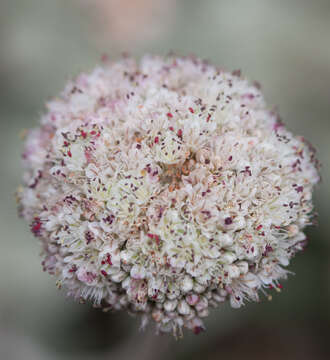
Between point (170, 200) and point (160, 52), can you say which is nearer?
point (170, 200)

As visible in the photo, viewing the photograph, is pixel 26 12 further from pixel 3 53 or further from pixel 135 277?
pixel 135 277

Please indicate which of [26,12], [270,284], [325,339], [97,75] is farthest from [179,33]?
[325,339]

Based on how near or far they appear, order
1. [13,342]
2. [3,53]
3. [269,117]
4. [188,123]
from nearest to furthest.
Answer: [188,123]
[269,117]
[13,342]
[3,53]

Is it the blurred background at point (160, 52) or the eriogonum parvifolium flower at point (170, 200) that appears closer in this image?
the eriogonum parvifolium flower at point (170, 200)

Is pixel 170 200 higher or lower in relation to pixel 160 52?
lower
